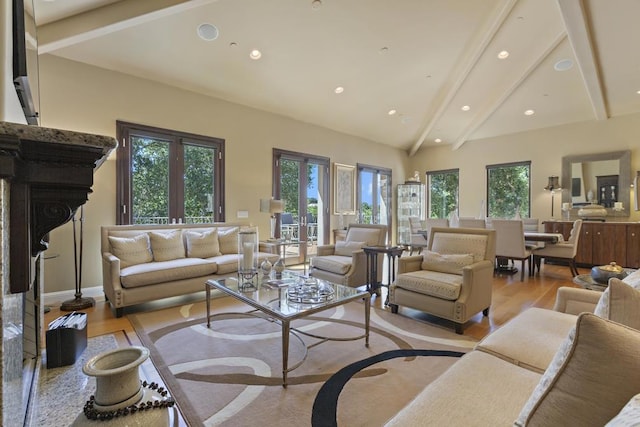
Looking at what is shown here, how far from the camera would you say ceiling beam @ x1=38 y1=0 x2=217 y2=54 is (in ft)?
10.4

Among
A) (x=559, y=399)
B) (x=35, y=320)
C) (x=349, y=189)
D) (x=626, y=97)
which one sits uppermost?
(x=626, y=97)

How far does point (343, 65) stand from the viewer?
4.91 m

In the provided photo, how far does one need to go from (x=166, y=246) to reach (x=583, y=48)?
6850 millimetres

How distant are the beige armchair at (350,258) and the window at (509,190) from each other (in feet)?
15.8

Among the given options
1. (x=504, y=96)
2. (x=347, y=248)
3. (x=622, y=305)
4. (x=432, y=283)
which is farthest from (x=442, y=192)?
(x=622, y=305)

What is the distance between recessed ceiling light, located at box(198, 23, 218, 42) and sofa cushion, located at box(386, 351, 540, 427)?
437 centimetres

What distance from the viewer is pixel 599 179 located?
636cm

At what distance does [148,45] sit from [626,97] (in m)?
8.33

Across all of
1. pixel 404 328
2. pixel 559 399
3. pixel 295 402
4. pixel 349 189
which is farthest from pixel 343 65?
pixel 559 399

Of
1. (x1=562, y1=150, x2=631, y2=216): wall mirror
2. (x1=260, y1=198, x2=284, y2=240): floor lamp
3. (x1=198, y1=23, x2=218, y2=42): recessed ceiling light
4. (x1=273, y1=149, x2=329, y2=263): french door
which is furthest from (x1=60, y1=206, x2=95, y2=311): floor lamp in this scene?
(x1=562, y1=150, x2=631, y2=216): wall mirror

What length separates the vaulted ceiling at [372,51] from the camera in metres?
3.60

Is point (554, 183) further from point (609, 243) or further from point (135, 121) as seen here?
point (135, 121)

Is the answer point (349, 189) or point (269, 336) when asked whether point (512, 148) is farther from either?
point (269, 336)

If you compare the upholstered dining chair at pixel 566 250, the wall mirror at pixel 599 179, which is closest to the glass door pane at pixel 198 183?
the upholstered dining chair at pixel 566 250
